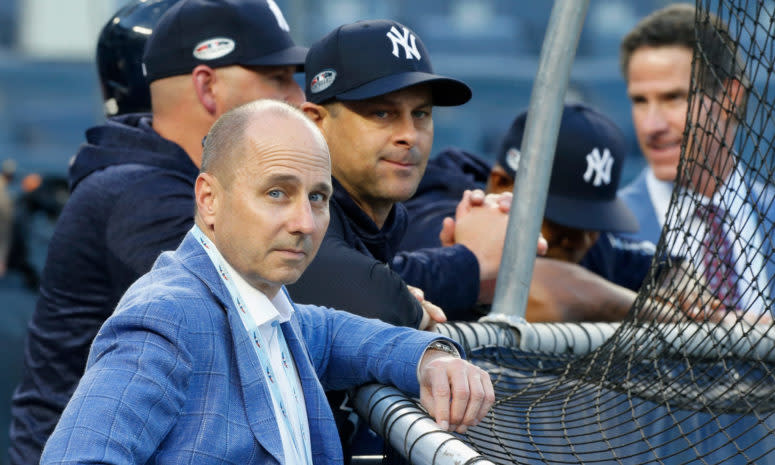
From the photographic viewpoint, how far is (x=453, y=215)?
11.4 ft

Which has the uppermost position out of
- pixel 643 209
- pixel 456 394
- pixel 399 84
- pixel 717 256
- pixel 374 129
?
pixel 399 84

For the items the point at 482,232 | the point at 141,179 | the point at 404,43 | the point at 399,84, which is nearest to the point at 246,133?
the point at 399,84

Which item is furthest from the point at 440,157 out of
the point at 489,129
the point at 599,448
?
the point at 489,129

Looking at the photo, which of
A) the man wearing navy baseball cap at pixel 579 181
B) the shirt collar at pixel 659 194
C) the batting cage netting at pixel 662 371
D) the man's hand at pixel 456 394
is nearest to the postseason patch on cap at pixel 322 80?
the batting cage netting at pixel 662 371

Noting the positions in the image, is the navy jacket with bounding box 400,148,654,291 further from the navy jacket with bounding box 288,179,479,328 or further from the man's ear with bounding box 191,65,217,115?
the man's ear with bounding box 191,65,217,115

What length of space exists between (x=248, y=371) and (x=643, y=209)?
10.1 ft

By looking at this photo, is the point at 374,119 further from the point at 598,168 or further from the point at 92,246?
the point at 598,168

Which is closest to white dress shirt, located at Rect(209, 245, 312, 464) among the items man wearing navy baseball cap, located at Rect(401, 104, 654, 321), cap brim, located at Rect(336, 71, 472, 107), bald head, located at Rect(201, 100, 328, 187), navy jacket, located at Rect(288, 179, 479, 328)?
bald head, located at Rect(201, 100, 328, 187)

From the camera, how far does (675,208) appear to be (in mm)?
2641

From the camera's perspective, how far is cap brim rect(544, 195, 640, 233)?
11.2 ft

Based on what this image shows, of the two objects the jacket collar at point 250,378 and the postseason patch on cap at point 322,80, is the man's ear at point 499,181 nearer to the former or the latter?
the postseason patch on cap at point 322,80

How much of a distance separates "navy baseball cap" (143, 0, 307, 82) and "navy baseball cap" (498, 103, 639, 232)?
84 cm

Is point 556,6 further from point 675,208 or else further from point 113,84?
point 113,84

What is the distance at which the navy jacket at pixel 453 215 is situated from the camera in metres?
3.47
